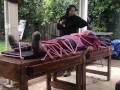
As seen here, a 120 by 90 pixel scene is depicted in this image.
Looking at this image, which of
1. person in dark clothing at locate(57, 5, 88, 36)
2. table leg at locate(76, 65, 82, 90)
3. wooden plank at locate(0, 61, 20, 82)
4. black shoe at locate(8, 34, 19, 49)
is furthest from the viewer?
person in dark clothing at locate(57, 5, 88, 36)

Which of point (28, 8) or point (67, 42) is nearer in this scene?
point (67, 42)

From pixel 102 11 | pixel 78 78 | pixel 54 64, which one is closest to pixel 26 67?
pixel 54 64

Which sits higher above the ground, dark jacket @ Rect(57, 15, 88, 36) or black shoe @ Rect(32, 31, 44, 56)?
dark jacket @ Rect(57, 15, 88, 36)

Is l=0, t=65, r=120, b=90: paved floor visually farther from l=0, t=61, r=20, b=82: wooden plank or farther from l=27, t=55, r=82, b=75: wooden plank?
l=0, t=61, r=20, b=82: wooden plank

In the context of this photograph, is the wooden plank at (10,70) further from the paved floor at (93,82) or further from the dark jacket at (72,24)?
the dark jacket at (72,24)

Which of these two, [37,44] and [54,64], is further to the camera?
[54,64]

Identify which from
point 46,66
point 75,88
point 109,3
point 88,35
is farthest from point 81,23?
point 109,3

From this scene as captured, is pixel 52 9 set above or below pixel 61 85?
above

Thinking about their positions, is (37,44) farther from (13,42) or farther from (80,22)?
(80,22)

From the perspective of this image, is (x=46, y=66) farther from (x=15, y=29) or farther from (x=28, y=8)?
(x=28, y=8)

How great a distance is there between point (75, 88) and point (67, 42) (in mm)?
818

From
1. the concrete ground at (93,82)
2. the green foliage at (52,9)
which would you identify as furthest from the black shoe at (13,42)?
the green foliage at (52,9)

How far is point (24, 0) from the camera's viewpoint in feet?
14.5

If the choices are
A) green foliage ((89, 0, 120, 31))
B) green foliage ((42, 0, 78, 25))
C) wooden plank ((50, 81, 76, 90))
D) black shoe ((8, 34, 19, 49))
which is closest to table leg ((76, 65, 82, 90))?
wooden plank ((50, 81, 76, 90))
